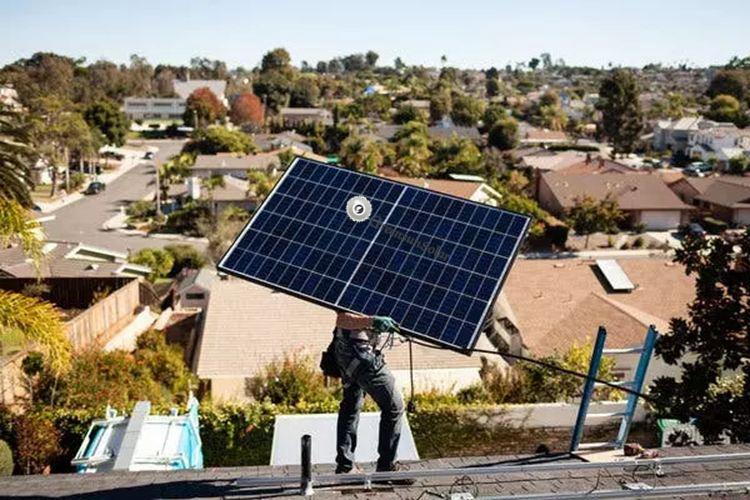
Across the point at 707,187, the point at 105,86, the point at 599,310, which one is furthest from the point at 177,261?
the point at 105,86

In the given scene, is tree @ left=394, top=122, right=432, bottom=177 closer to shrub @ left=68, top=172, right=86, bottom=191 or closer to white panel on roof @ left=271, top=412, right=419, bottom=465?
shrub @ left=68, top=172, right=86, bottom=191

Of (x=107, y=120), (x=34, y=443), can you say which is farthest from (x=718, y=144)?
(x=34, y=443)

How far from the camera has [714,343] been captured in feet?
32.5

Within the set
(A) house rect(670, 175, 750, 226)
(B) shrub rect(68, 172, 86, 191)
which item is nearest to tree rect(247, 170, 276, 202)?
(B) shrub rect(68, 172, 86, 191)

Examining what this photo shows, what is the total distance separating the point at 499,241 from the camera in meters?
9.33

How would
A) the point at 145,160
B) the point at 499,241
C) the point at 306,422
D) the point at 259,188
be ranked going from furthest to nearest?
the point at 145,160
the point at 259,188
the point at 306,422
the point at 499,241

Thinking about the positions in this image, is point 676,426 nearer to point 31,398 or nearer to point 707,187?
point 31,398

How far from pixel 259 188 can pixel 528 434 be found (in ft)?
154

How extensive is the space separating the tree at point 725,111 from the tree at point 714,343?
133 metres

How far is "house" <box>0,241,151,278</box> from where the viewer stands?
31.3 m

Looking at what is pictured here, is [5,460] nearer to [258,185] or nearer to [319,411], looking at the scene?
[319,411]

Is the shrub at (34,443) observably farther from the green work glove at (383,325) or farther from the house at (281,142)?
the house at (281,142)

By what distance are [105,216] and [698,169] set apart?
70.7 metres

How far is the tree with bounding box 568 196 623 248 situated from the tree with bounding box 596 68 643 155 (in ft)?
178
